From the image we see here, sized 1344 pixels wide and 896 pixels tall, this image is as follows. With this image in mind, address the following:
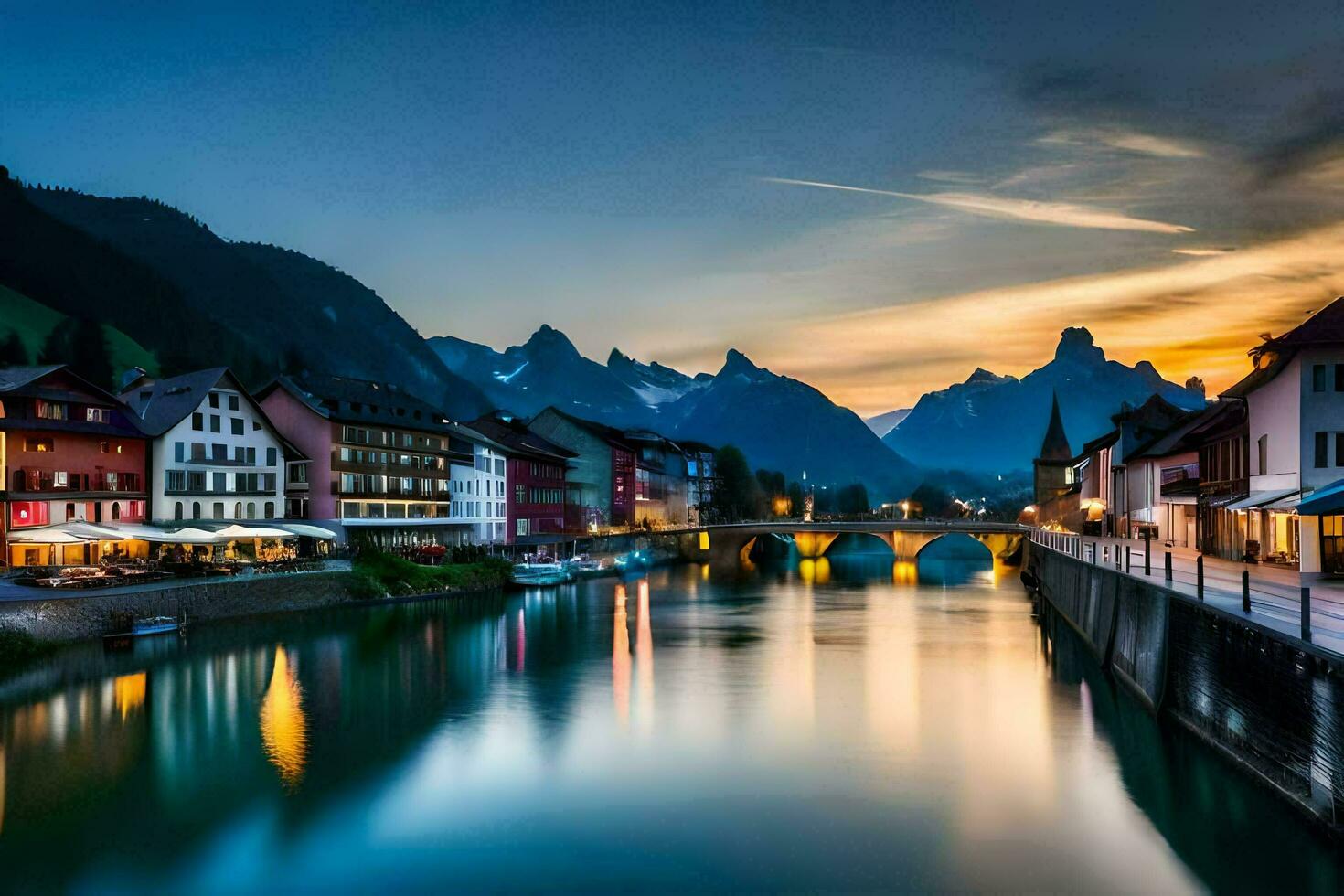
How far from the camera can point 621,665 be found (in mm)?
54375

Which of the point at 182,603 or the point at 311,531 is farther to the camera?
the point at 311,531

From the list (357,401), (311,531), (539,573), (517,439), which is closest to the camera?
(311,531)

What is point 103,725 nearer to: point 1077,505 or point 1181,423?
point 1181,423

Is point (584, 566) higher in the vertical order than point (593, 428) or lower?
lower

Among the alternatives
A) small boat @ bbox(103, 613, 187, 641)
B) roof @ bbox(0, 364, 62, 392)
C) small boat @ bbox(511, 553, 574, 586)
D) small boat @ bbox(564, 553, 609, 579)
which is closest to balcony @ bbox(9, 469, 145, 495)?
roof @ bbox(0, 364, 62, 392)

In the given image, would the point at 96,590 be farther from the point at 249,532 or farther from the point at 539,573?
the point at 539,573

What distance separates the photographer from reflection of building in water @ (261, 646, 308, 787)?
111ft

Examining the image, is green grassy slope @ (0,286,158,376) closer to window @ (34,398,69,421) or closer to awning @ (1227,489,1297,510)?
window @ (34,398,69,421)

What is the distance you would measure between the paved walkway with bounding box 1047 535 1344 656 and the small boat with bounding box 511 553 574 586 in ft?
171

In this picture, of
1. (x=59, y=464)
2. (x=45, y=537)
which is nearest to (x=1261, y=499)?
(x=45, y=537)

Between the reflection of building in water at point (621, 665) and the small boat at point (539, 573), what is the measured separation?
13.0 metres

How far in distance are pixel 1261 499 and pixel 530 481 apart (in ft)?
280

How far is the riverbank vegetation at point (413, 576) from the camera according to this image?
7494 cm

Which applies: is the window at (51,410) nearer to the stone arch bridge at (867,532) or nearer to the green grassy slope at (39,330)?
the stone arch bridge at (867,532)
